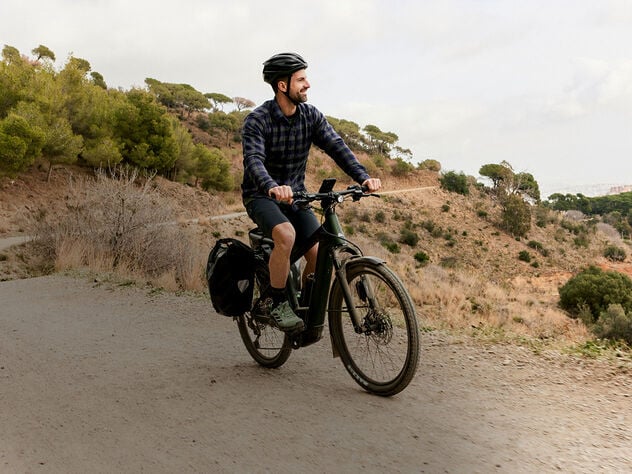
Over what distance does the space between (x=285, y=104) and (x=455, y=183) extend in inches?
2948

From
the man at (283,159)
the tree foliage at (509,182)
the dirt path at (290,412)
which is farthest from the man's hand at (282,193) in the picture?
the tree foliage at (509,182)

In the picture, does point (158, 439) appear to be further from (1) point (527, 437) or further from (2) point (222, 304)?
(1) point (527, 437)

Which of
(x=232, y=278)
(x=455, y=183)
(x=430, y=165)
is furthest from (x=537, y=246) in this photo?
(x=232, y=278)

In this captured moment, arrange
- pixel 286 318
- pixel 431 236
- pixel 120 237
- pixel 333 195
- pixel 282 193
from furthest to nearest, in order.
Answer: pixel 431 236
pixel 120 237
pixel 286 318
pixel 333 195
pixel 282 193

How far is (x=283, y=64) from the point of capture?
3.79m

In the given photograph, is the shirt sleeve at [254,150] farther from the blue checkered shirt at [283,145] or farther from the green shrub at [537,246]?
the green shrub at [537,246]

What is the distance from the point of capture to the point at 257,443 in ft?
9.91

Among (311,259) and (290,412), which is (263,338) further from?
(290,412)

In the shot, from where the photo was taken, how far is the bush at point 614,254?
59.3 meters

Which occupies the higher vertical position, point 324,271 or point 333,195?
point 333,195

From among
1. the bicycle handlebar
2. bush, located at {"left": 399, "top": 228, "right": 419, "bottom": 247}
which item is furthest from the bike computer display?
bush, located at {"left": 399, "top": 228, "right": 419, "bottom": 247}

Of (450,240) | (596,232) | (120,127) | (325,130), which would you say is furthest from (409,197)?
(325,130)

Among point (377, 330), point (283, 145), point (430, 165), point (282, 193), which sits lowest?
point (377, 330)

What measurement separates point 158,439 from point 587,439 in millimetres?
2501
